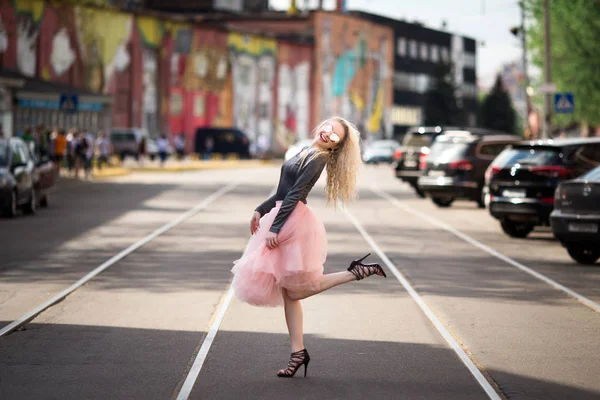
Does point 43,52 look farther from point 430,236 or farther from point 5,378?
point 5,378

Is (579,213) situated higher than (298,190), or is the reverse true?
(298,190)

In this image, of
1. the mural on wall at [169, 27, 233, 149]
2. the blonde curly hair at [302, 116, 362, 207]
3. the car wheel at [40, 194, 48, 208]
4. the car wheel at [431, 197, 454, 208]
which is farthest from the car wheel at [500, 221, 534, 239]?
the mural on wall at [169, 27, 233, 149]

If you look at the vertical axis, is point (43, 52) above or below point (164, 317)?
above

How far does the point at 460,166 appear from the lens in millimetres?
32469

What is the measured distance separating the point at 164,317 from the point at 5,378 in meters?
3.40

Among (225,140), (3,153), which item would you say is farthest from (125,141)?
(3,153)

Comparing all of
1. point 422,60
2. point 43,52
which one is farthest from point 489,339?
point 422,60

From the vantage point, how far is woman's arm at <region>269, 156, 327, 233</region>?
29.1 feet

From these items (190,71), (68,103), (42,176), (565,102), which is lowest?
(42,176)

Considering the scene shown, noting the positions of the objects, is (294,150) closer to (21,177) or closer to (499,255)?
(21,177)

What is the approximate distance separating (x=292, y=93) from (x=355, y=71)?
13736 mm

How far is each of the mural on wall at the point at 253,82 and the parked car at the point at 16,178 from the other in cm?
7184

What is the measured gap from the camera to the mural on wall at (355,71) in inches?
4646

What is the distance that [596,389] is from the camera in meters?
8.59
